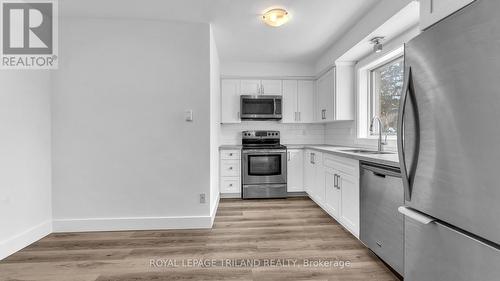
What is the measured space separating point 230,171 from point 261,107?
1264 millimetres

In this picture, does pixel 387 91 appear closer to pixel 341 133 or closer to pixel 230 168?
pixel 341 133

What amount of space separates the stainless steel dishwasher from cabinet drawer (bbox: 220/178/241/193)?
7.27 feet

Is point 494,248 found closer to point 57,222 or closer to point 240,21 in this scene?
point 240,21

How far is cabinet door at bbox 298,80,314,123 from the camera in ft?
14.8

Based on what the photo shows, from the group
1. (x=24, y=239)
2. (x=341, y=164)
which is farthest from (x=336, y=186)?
(x=24, y=239)

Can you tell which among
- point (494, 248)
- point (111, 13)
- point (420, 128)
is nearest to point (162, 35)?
point (111, 13)

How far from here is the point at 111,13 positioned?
2615mm

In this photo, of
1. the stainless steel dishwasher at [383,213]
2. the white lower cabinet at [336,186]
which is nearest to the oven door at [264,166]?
the white lower cabinet at [336,186]

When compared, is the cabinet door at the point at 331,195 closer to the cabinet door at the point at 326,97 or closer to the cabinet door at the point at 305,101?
the cabinet door at the point at 326,97

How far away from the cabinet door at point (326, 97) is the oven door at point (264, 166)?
905mm

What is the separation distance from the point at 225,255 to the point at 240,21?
2.48 meters

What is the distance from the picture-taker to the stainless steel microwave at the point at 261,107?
4.30 meters

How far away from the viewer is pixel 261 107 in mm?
4336

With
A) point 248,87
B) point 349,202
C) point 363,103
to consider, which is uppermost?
point 248,87
